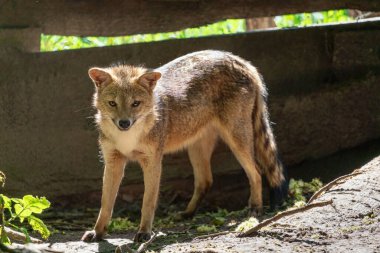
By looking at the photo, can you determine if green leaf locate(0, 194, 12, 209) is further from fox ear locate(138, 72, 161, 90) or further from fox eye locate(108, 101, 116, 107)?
fox ear locate(138, 72, 161, 90)

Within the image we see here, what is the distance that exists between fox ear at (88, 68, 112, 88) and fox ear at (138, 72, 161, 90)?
289 millimetres

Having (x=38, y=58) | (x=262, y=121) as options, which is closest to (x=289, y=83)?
(x=262, y=121)

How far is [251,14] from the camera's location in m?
8.98

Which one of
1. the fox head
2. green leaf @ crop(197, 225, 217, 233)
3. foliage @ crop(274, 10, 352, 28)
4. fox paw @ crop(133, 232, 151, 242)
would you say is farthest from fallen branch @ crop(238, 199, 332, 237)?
foliage @ crop(274, 10, 352, 28)

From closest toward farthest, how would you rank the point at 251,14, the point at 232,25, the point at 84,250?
the point at 84,250 < the point at 251,14 < the point at 232,25

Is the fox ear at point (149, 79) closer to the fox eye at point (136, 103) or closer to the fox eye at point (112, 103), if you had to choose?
the fox eye at point (136, 103)

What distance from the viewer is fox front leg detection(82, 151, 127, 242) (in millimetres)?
7340

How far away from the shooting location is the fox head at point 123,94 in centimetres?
726

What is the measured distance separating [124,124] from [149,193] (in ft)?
2.28

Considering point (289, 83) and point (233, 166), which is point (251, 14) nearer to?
point (289, 83)

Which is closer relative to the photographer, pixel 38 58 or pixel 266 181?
pixel 38 58

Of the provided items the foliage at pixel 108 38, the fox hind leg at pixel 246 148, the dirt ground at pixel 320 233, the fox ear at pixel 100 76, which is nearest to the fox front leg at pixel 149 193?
the dirt ground at pixel 320 233

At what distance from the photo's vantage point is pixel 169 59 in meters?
9.08

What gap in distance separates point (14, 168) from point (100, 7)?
1.95 m
